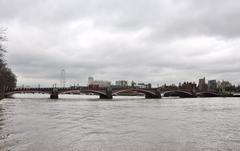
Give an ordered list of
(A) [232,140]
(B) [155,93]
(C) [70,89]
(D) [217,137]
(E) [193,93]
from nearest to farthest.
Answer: (A) [232,140]
(D) [217,137]
(C) [70,89]
(B) [155,93]
(E) [193,93]

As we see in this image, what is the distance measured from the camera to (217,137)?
2334cm

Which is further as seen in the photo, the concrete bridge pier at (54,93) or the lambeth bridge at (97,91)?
the concrete bridge pier at (54,93)

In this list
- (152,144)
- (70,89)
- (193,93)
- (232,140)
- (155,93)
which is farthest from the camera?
(193,93)

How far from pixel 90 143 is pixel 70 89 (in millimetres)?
98247

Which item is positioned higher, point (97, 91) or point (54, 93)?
point (97, 91)

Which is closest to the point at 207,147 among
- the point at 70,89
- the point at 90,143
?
the point at 90,143

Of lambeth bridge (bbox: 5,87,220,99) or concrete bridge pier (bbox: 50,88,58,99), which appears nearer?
lambeth bridge (bbox: 5,87,220,99)

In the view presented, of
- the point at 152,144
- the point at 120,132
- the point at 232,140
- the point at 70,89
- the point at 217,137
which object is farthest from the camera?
the point at 70,89

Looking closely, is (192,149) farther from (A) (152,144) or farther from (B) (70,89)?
(B) (70,89)

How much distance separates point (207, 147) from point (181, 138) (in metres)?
3.24

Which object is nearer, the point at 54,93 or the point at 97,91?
the point at 54,93

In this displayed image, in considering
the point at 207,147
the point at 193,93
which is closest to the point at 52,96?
the point at 193,93

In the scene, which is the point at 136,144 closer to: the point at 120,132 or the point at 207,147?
the point at 207,147

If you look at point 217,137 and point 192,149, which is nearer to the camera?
point 192,149
